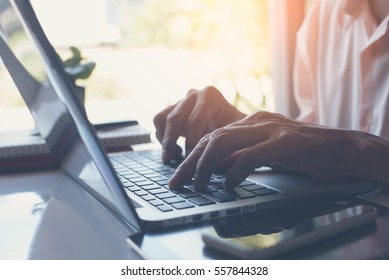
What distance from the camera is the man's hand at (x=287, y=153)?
56 centimetres

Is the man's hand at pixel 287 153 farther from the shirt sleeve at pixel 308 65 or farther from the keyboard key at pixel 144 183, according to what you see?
the shirt sleeve at pixel 308 65

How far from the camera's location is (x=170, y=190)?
A: 0.58 m

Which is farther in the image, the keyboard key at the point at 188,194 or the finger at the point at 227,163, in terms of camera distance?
the finger at the point at 227,163

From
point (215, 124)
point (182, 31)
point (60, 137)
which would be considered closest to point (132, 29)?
point (182, 31)

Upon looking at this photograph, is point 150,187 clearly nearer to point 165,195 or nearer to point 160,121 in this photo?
point 165,195

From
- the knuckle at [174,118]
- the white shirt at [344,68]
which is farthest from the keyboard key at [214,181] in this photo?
the white shirt at [344,68]

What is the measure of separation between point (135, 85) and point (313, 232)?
237cm

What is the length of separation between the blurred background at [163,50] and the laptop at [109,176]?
164 centimetres

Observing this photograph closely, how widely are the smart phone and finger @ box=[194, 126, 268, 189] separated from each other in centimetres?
13

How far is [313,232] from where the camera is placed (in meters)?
0.41

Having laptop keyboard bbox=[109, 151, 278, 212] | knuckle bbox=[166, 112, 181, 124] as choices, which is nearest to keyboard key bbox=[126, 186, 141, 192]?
laptop keyboard bbox=[109, 151, 278, 212]

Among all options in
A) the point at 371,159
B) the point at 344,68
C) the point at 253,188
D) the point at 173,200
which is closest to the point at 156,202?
the point at 173,200

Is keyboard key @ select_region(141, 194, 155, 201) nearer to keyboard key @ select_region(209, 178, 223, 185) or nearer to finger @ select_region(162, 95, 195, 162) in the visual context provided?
keyboard key @ select_region(209, 178, 223, 185)

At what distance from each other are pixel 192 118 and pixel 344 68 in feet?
2.03
